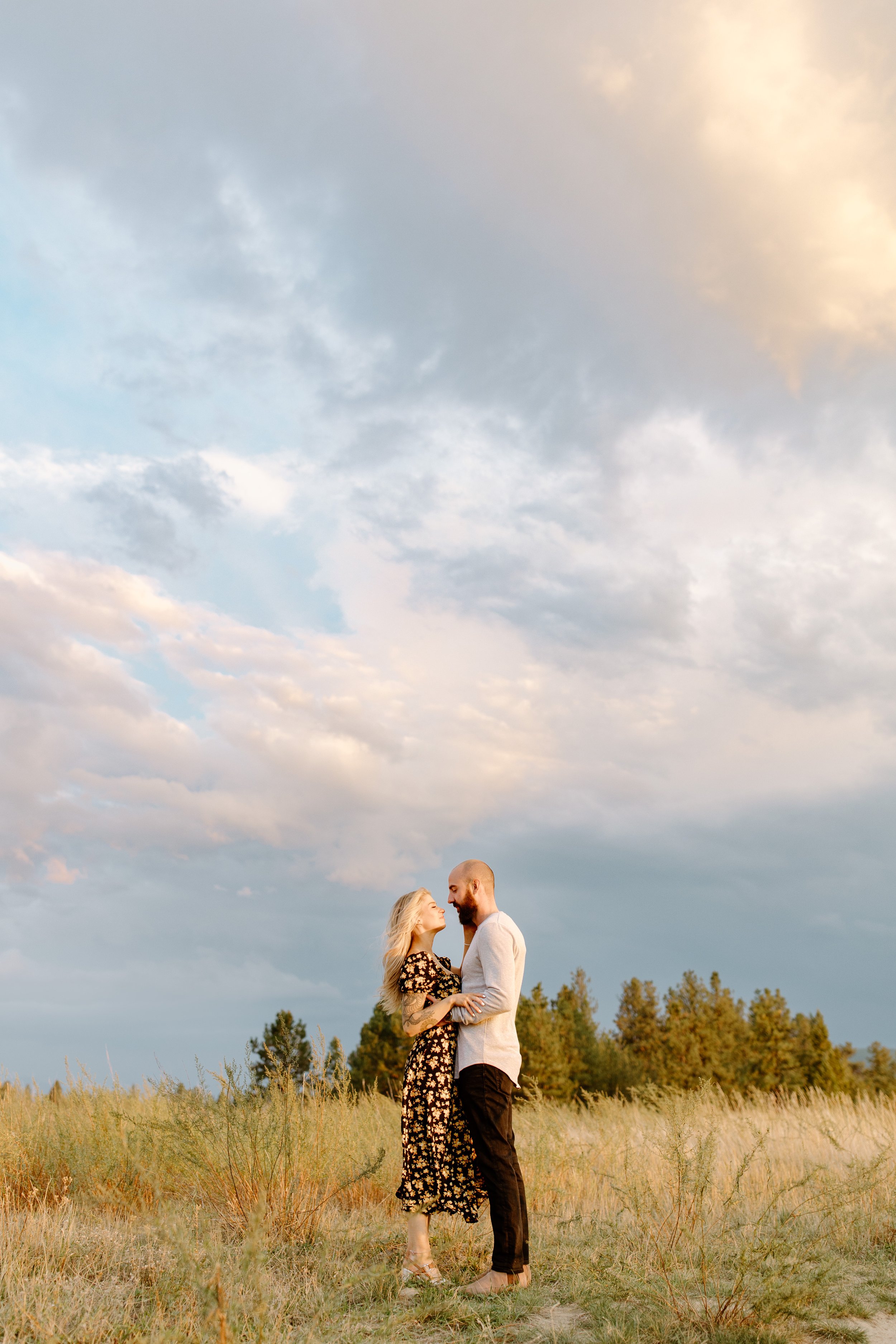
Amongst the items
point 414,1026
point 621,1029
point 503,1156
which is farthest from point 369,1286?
point 621,1029

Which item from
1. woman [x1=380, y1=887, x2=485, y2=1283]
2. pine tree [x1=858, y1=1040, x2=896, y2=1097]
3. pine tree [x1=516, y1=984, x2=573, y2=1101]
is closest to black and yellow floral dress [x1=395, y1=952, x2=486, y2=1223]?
woman [x1=380, y1=887, x2=485, y2=1283]

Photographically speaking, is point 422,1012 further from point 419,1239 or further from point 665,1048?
point 665,1048

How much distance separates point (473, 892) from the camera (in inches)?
206

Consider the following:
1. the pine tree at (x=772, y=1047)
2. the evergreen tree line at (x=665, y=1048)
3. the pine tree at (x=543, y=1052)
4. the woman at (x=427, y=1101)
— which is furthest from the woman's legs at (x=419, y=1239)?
the pine tree at (x=772, y=1047)

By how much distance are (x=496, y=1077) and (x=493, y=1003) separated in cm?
39

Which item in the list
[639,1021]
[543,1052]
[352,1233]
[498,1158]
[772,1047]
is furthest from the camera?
[639,1021]

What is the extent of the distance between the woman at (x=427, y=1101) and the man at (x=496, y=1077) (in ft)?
0.29

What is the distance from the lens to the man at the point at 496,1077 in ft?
16.1

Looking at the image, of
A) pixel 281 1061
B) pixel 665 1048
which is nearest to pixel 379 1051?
pixel 665 1048

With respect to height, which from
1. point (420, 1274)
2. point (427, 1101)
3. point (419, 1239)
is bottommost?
point (420, 1274)

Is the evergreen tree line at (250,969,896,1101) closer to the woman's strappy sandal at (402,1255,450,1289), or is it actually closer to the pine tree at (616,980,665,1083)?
the pine tree at (616,980,665,1083)

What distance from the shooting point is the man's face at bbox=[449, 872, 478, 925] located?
5.23 meters

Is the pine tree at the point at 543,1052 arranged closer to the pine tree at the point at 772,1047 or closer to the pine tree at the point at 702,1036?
the pine tree at the point at 702,1036

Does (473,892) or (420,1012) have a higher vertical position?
(473,892)
